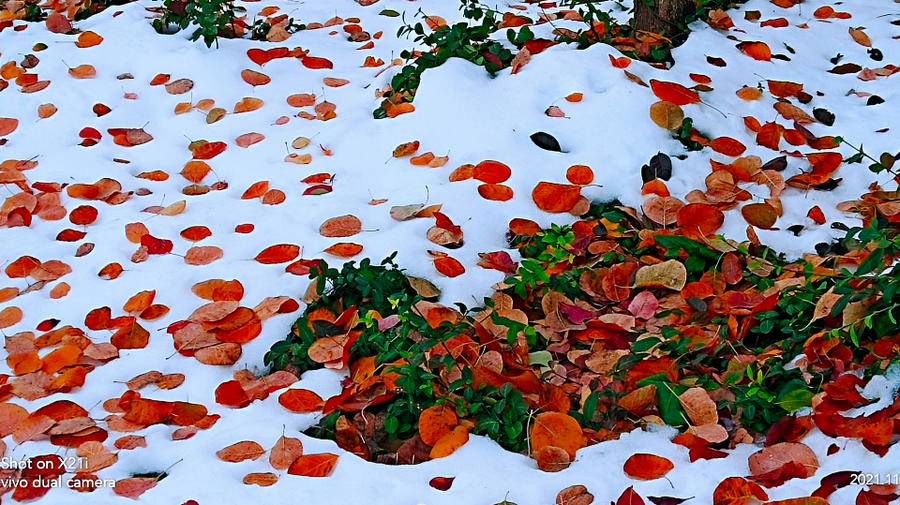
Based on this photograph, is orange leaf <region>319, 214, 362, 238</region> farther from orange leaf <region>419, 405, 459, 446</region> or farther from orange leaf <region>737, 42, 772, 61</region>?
orange leaf <region>737, 42, 772, 61</region>

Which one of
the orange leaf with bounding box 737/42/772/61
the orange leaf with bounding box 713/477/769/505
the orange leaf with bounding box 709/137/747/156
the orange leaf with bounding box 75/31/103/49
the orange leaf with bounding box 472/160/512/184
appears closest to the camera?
the orange leaf with bounding box 713/477/769/505

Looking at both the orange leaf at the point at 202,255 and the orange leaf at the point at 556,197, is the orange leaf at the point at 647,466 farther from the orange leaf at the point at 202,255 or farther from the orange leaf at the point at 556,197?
the orange leaf at the point at 202,255

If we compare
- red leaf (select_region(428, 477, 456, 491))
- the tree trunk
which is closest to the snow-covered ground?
red leaf (select_region(428, 477, 456, 491))

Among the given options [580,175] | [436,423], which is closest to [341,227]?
[580,175]

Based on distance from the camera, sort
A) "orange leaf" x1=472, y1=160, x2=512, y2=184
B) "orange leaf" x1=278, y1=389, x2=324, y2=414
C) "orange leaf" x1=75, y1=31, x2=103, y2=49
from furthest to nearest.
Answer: "orange leaf" x1=75, y1=31, x2=103, y2=49
"orange leaf" x1=472, y1=160, x2=512, y2=184
"orange leaf" x1=278, y1=389, x2=324, y2=414

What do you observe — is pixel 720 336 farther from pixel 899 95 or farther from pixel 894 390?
pixel 899 95

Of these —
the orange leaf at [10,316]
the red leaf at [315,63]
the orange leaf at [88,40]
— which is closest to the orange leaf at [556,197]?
the red leaf at [315,63]

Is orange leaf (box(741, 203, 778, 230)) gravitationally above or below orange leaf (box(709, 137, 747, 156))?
below

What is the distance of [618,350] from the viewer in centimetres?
233

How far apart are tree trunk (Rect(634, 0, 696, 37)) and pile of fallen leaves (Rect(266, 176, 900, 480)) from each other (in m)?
1.34

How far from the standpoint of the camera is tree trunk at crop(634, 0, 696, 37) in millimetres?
3742

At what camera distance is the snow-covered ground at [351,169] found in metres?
1.97

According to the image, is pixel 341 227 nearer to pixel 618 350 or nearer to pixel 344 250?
pixel 344 250

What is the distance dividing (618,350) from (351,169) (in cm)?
128
